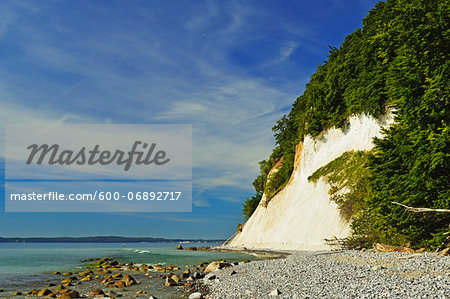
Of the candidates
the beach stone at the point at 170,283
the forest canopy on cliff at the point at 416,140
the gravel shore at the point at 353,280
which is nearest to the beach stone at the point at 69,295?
the beach stone at the point at 170,283

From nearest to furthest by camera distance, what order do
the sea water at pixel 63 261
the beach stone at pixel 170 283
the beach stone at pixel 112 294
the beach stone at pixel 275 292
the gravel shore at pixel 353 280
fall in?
the gravel shore at pixel 353 280, the beach stone at pixel 275 292, the beach stone at pixel 112 294, the beach stone at pixel 170 283, the sea water at pixel 63 261

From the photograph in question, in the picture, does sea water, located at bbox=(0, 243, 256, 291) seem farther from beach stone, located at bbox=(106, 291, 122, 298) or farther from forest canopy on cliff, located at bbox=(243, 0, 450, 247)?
forest canopy on cliff, located at bbox=(243, 0, 450, 247)

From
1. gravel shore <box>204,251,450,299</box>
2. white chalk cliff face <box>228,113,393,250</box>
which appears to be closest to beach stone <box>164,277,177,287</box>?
gravel shore <box>204,251,450,299</box>

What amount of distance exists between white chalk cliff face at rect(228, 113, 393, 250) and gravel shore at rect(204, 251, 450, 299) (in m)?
16.5

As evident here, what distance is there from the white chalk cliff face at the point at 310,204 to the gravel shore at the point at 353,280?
54.0 ft

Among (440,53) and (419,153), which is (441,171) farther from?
(440,53)

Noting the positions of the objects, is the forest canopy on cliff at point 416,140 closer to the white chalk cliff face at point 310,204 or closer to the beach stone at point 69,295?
the white chalk cliff face at point 310,204

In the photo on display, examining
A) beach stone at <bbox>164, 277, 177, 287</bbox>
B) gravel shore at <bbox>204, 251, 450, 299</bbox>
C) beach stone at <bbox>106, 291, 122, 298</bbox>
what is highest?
gravel shore at <bbox>204, 251, 450, 299</bbox>

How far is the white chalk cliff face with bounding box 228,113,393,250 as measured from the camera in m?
34.7

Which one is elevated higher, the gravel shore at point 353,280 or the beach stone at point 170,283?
the gravel shore at point 353,280

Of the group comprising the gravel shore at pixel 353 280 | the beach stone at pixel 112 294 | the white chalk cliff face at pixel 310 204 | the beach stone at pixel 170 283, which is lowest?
the beach stone at pixel 112 294

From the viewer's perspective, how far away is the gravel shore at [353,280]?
415 inches

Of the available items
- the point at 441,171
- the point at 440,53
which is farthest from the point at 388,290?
the point at 440,53

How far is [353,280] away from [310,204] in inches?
1118
